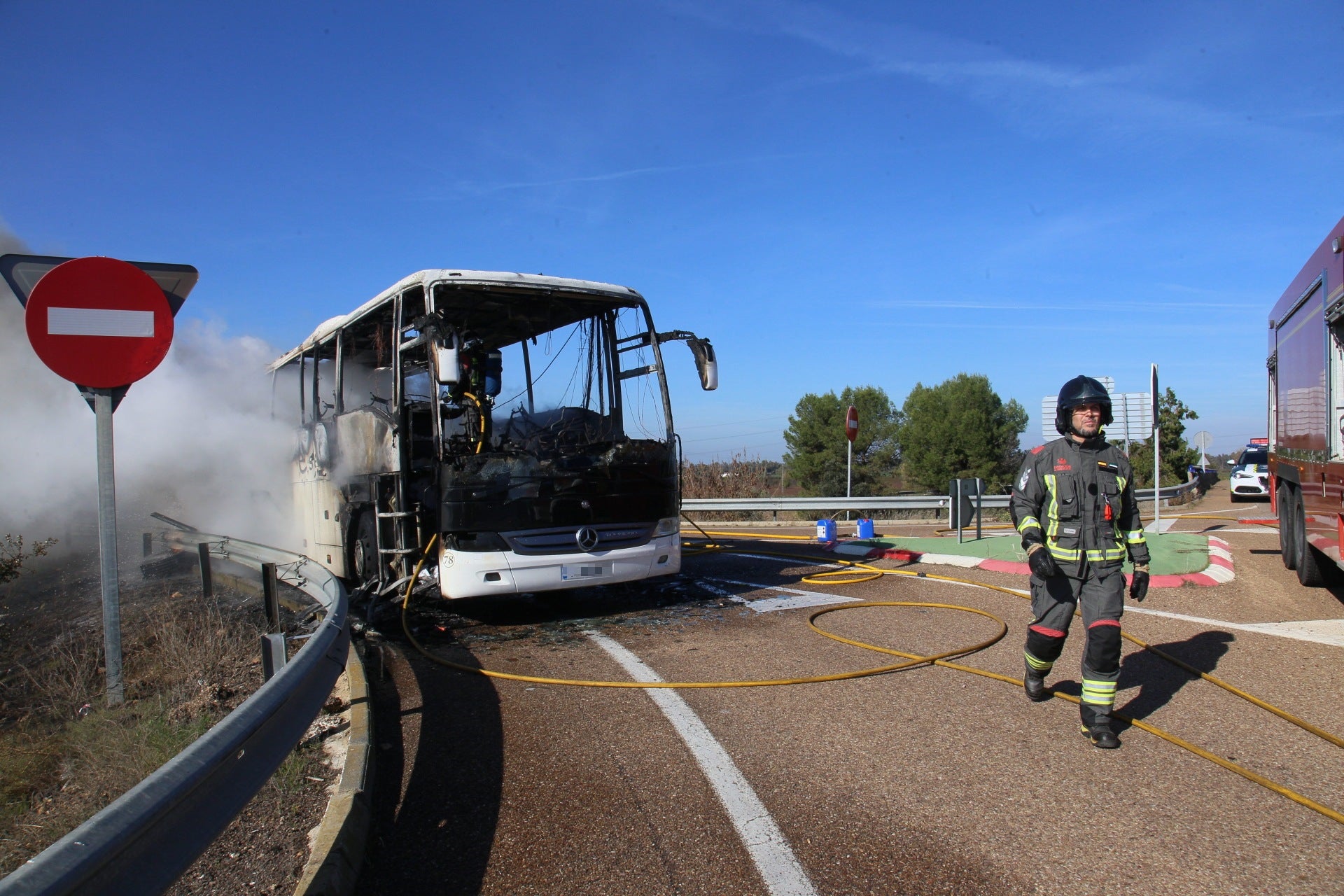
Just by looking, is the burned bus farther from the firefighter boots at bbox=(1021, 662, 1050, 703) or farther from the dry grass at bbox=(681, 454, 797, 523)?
the dry grass at bbox=(681, 454, 797, 523)

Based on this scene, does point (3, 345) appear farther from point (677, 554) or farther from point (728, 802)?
point (728, 802)

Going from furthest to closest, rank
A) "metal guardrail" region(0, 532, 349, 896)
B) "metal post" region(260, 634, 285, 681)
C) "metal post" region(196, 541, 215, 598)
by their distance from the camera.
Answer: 1. "metal post" region(196, 541, 215, 598)
2. "metal post" region(260, 634, 285, 681)
3. "metal guardrail" region(0, 532, 349, 896)

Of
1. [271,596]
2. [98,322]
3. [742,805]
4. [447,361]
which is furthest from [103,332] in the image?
[742,805]

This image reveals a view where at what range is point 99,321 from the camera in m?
4.44

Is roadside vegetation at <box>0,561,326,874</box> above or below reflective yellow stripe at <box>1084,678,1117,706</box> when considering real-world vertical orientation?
below

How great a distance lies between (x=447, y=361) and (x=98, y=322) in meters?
2.65

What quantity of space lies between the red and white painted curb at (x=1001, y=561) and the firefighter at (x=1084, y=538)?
2.89m

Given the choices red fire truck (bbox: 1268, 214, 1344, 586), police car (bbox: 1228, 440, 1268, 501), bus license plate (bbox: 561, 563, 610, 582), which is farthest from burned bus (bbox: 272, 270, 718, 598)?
police car (bbox: 1228, 440, 1268, 501)

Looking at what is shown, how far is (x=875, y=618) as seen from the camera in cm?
737

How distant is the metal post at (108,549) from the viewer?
4.51m

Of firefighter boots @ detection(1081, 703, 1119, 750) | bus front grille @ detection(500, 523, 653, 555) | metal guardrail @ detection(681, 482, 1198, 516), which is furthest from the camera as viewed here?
metal guardrail @ detection(681, 482, 1198, 516)

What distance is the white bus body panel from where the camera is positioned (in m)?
7.09

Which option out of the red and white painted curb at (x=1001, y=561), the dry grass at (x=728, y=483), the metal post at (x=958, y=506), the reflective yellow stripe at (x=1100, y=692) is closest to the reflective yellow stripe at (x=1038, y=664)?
the reflective yellow stripe at (x=1100, y=692)

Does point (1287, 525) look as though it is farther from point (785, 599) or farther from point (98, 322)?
point (98, 322)
